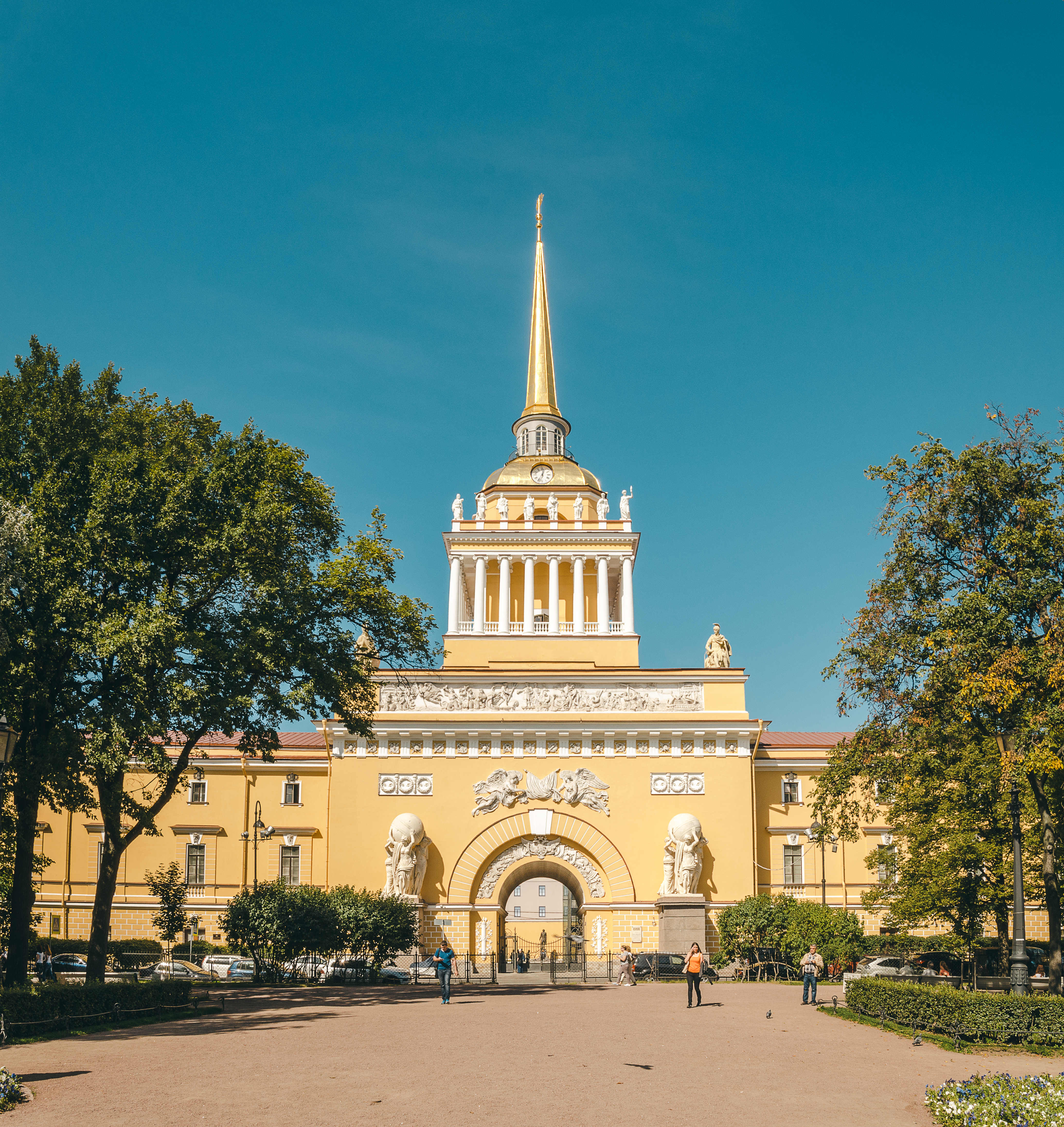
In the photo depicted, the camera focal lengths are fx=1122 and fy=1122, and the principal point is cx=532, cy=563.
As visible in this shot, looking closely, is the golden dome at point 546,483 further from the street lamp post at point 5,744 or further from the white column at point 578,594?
the street lamp post at point 5,744

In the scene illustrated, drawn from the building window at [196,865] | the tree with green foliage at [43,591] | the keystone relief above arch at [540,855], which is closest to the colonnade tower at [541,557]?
the keystone relief above arch at [540,855]

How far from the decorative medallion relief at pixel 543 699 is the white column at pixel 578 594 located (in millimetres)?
8534

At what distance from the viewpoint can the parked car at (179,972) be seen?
108ft

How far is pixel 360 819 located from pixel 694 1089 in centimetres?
2712

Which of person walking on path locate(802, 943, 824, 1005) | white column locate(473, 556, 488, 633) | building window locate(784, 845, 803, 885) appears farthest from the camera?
white column locate(473, 556, 488, 633)

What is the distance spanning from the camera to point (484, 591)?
171 ft

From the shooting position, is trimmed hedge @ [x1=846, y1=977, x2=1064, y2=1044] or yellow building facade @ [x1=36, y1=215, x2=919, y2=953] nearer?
trimmed hedge @ [x1=846, y1=977, x2=1064, y2=1044]

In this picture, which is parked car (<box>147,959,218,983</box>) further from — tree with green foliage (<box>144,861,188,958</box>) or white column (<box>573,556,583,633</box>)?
white column (<box>573,556,583,633</box>)

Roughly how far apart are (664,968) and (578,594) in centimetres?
1925

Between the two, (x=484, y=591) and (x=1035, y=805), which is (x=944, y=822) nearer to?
(x=1035, y=805)

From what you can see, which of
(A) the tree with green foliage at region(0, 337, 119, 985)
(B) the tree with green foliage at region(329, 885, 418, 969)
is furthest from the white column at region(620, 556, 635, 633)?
(A) the tree with green foliage at region(0, 337, 119, 985)

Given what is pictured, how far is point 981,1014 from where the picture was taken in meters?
17.7

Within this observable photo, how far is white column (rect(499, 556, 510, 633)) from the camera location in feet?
164

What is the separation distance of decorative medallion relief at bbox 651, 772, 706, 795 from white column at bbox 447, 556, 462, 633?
15314mm
